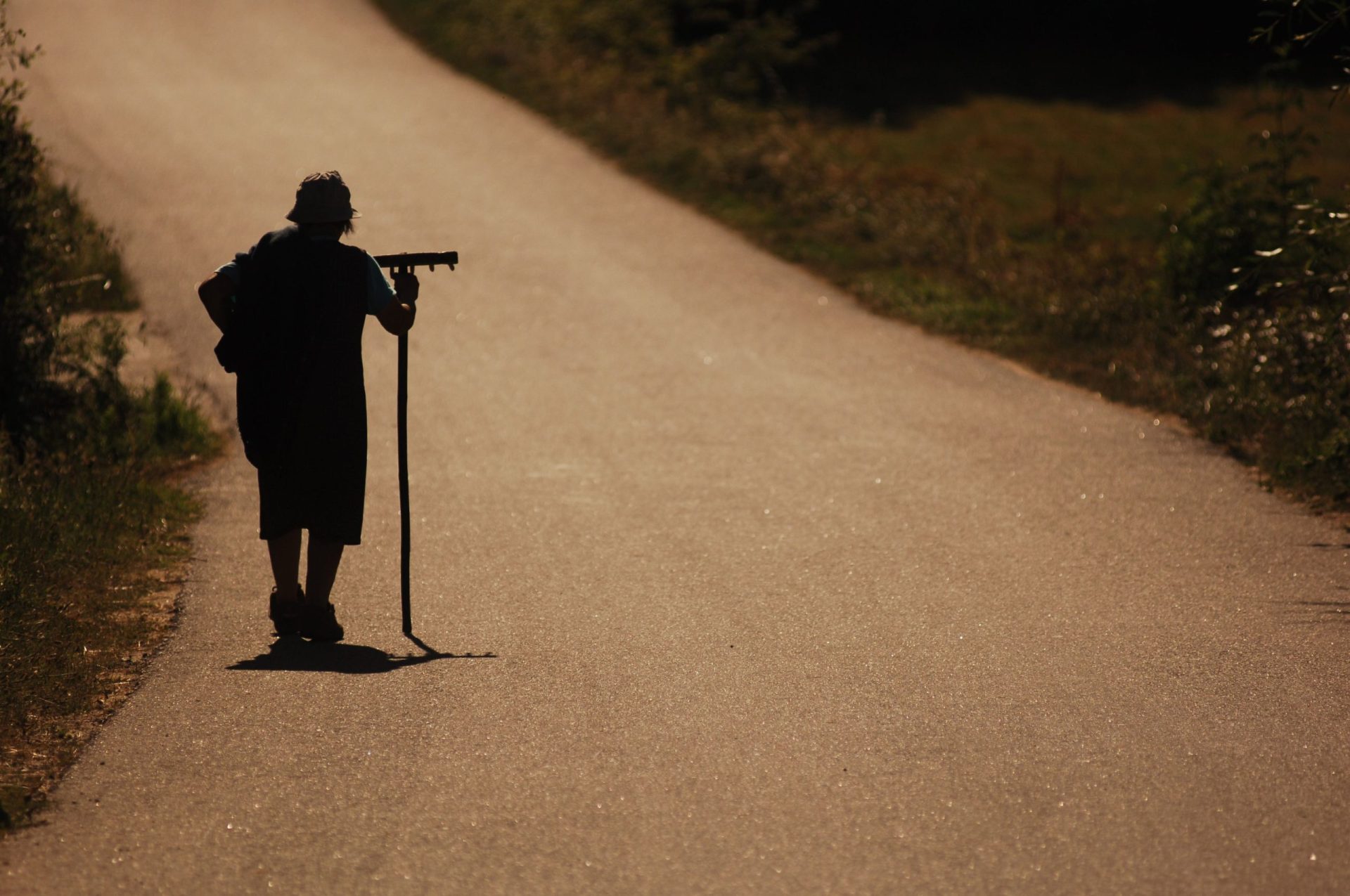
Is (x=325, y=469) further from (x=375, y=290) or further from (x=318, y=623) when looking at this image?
(x=375, y=290)

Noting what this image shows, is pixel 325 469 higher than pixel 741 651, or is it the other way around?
pixel 325 469

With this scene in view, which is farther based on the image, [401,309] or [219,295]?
[401,309]

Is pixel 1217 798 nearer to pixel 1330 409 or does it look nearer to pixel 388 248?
pixel 1330 409

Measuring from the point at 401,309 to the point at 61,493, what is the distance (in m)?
2.75

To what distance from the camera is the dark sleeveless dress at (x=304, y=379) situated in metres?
6.25

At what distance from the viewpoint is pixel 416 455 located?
385 inches

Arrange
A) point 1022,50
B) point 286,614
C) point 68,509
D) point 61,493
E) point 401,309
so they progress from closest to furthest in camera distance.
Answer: point 401,309
point 286,614
point 68,509
point 61,493
point 1022,50

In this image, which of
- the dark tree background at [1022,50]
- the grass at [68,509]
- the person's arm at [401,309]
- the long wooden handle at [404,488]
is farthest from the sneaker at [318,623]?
the dark tree background at [1022,50]

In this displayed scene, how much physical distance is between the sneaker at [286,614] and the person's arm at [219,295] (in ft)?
3.76

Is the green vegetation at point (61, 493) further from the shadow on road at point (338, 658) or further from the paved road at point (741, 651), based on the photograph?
the shadow on road at point (338, 658)

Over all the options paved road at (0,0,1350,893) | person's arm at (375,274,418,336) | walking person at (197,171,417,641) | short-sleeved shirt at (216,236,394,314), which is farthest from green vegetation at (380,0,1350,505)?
walking person at (197,171,417,641)

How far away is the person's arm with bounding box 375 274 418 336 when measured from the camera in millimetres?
6312

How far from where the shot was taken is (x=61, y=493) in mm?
8078

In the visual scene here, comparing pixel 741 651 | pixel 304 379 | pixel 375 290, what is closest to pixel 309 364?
pixel 304 379
